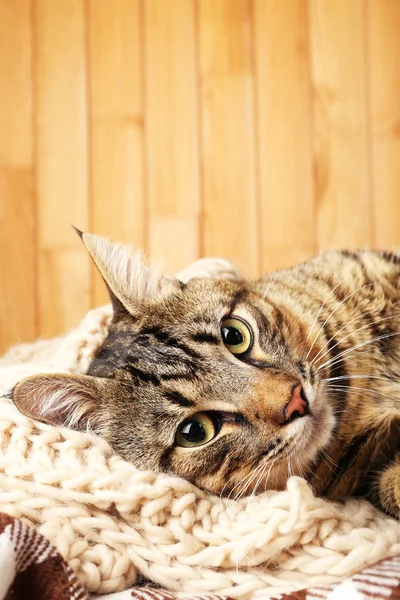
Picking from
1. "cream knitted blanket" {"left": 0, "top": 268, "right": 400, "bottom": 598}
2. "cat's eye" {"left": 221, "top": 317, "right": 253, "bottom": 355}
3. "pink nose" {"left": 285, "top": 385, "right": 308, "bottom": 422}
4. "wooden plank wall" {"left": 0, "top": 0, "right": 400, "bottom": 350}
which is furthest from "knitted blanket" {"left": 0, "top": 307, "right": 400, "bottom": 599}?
"wooden plank wall" {"left": 0, "top": 0, "right": 400, "bottom": 350}

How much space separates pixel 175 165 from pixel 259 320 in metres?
1.30

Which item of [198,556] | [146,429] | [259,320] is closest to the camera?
[198,556]

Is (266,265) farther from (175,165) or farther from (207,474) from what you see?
(207,474)

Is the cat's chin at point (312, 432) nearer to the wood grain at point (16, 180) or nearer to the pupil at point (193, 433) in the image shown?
the pupil at point (193, 433)

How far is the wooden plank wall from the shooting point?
212cm

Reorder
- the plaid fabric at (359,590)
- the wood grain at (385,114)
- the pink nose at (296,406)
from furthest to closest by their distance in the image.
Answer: the wood grain at (385,114) → the pink nose at (296,406) → the plaid fabric at (359,590)

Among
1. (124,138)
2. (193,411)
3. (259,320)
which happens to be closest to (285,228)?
(124,138)

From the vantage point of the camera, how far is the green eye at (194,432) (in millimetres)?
900

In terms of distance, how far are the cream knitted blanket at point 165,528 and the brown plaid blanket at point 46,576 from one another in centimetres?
5

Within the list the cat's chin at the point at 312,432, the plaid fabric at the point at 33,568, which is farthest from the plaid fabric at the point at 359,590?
the cat's chin at the point at 312,432

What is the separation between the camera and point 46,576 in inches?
26.5

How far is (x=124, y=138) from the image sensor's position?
2.20 metres

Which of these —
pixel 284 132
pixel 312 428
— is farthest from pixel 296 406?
pixel 284 132

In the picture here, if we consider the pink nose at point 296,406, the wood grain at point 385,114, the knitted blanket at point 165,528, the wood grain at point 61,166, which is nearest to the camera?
the knitted blanket at point 165,528
